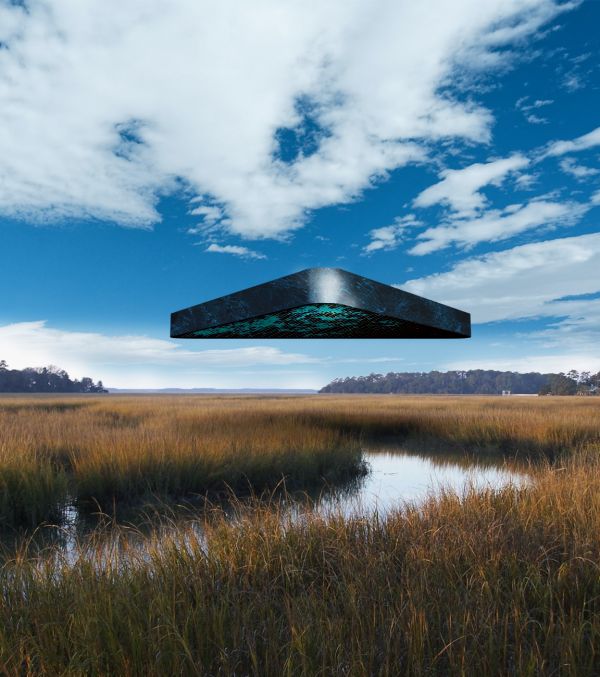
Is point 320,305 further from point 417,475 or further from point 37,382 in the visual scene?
point 37,382

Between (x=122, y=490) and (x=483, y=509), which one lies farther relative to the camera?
(x=122, y=490)

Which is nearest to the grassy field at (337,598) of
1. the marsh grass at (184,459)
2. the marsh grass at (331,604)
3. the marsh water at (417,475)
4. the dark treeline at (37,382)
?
the marsh grass at (331,604)

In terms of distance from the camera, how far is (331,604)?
2.21 meters

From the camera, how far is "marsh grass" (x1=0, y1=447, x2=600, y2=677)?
1.76 m

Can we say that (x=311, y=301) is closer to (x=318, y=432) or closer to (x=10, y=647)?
(x=10, y=647)

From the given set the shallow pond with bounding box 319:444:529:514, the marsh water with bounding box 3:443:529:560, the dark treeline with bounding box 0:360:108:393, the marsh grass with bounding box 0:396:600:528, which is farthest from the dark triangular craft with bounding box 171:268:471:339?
the dark treeline with bounding box 0:360:108:393

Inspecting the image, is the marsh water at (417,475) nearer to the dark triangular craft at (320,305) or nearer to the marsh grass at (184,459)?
the marsh grass at (184,459)

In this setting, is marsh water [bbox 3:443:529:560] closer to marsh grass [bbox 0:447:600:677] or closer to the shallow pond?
the shallow pond

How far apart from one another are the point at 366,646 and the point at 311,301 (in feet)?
6.15

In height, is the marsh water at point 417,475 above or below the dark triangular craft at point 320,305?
below

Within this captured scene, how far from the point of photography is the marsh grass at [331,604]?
1.76m

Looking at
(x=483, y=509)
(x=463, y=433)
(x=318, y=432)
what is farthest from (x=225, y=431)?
(x=483, y=509)

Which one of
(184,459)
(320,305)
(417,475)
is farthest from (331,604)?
(417,475)

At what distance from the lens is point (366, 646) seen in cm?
178
